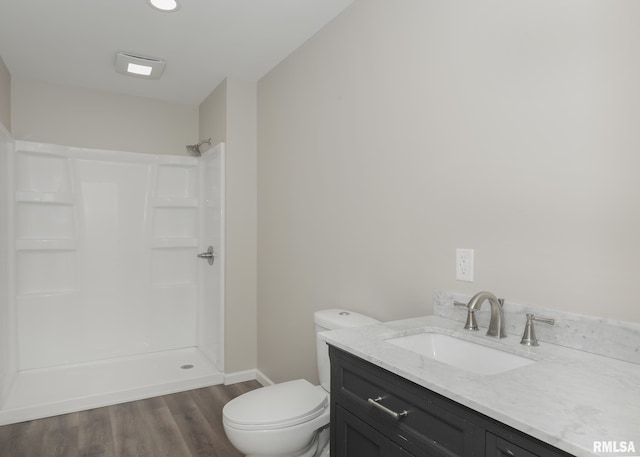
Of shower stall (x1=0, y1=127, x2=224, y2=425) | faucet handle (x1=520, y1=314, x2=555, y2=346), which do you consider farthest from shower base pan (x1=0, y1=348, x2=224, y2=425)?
faucet handle (x1=520, y1=314, x2=555, y2=346)

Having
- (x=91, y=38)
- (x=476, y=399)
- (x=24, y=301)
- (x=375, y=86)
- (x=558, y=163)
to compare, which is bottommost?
(x=24, y=301)

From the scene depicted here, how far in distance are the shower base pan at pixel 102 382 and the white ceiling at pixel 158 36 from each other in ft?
7.79

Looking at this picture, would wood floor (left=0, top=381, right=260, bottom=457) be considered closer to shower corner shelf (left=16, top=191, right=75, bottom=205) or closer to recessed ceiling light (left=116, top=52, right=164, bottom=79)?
shower corner shelf (left=16, top=191, right=75, bottom=205)

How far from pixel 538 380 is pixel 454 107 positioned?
1.07 metres

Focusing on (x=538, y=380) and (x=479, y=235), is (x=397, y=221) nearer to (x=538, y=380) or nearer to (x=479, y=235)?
(x=479, y=235)

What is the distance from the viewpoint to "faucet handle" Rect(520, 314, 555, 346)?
1.27 m

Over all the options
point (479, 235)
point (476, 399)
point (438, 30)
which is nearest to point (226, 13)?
point (438, 30)

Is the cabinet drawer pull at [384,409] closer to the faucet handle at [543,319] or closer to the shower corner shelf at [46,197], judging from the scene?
the faucet handle at [543,319]

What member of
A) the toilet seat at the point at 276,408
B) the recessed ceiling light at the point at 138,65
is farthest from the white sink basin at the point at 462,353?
the recessed ceiling light at the point at 138,65

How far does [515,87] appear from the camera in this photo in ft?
4.66

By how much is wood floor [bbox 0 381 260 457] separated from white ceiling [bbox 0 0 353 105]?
245 cm

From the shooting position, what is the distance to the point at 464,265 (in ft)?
5.22

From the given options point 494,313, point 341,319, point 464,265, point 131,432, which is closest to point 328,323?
point 341,319

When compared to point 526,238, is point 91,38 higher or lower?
higher
